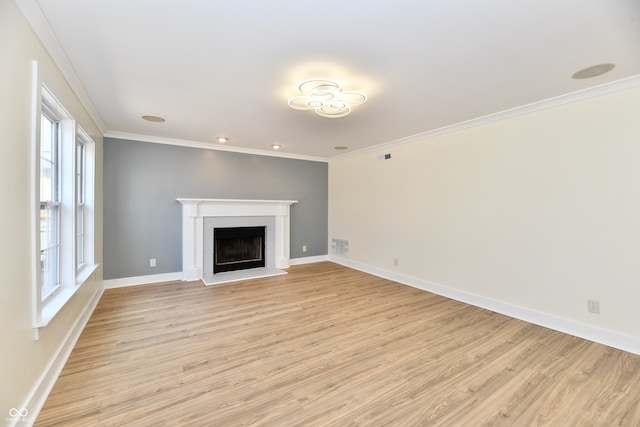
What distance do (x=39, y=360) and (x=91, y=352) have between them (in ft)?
2.21

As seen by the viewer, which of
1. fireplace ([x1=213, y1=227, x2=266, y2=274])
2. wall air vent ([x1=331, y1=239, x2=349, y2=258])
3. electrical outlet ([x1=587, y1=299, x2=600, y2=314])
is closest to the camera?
electrical outlet ([x1=587, y1=299, x2=600, y2=314])

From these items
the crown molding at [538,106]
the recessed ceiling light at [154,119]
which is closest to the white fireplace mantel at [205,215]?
the recessed ceiling light at [154,119]

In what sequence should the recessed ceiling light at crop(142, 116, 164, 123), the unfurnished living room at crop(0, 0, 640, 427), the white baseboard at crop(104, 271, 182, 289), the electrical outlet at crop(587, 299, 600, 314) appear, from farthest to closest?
1. the white baseboard at crop(104, 271, 182, 289)
2. the recessed ceiling light at crop(142, 116, 164, 123)
3. the electrical outlet at crop(587, 299, 600, 314)
4. the unfurnished living room at crop(0, 0, 640, 427)

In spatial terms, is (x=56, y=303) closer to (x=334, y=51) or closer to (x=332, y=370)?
(x=332, y=370)

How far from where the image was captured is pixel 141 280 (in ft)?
14.4

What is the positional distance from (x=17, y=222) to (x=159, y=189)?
10.5ft

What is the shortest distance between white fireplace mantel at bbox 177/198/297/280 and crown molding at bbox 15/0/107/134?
2.09m

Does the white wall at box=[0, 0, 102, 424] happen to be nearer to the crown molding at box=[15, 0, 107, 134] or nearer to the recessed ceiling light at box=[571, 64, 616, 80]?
the crown molding at box=[15, 0, 107, 134]

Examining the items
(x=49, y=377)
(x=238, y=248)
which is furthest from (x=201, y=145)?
(x=49, y=377)

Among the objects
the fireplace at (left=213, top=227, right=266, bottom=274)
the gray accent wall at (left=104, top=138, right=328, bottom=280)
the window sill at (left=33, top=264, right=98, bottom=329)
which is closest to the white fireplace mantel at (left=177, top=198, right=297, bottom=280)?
the gray accent wall at (left=104, top=138, right=328, bottom=280)

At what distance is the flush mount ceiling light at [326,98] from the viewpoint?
2.44 metres

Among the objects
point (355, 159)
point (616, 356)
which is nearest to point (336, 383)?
point (616, 356)

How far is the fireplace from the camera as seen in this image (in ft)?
16.7

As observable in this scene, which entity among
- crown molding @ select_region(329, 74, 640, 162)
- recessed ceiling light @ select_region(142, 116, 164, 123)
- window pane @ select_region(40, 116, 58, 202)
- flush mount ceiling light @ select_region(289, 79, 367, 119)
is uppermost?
recessed ceiling light @ select_region(142, 116, 164, 123)
